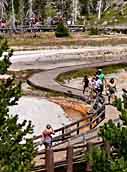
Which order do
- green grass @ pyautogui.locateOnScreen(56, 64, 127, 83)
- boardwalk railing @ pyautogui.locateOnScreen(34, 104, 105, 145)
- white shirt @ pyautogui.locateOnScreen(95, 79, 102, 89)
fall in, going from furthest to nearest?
green grass @ pyautogui.locateOnScreen(56, 64, 127, 83) < white shirt @ pyautogui.locateOnScreen(95, 79, 102, 89) < boardwalk railing @ pyautogui.locateOnScreen(34, 104, 105, 145)

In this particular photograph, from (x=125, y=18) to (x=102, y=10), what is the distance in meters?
16.1

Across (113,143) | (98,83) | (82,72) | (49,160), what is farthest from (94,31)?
(113,143)

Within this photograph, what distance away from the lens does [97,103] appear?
36812mm

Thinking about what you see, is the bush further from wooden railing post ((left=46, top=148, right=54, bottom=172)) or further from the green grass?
wooden railing post ((left=46, top=148, right=54, bottom=172))

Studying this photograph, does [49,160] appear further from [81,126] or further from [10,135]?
[81,126]

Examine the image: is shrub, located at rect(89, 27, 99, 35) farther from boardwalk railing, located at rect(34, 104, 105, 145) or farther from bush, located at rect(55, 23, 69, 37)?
boardwalk railing, located at rect(34, 104, 105, 145)

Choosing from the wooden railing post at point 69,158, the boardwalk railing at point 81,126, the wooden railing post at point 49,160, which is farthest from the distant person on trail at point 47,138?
the wooden railing post at point 49,160

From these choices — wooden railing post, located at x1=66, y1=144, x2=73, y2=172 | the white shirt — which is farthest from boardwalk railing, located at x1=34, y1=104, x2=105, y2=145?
the white shirt

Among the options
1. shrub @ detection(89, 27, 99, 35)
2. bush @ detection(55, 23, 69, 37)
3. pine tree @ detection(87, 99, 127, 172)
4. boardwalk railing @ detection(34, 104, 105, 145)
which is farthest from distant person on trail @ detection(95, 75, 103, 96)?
shrub @ detection(89, 27, 99, 35)

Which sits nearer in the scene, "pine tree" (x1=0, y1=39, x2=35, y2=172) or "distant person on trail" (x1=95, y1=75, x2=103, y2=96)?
"pine tree" (x1=0, y1=39, x2=35, y2=172)

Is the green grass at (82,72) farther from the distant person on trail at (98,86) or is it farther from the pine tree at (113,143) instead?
the pine tree at (113,143)

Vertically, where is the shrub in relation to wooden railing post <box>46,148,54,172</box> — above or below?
above

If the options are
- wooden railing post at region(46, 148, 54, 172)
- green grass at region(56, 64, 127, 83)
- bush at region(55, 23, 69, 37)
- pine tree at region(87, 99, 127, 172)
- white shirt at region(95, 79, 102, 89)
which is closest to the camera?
pine tree at region(87, 99, 127, 172)

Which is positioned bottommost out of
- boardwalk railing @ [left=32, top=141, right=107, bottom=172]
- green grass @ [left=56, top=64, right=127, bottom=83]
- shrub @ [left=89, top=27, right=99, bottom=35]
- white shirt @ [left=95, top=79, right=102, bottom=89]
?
boardwalk railing @ [left=32, top=141, right=107, bottom=172]
